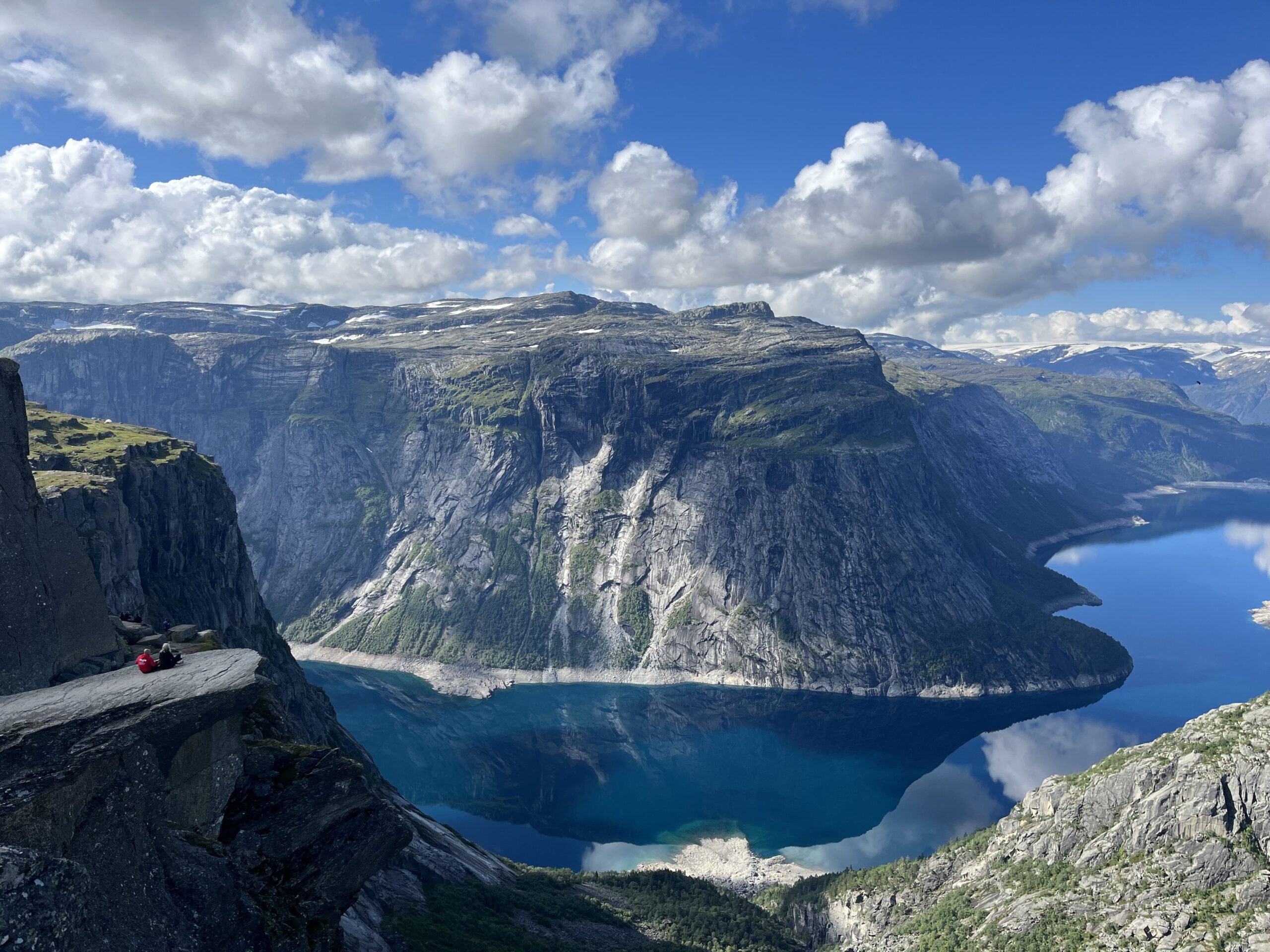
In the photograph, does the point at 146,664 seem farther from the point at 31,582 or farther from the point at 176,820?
the point at 176,820

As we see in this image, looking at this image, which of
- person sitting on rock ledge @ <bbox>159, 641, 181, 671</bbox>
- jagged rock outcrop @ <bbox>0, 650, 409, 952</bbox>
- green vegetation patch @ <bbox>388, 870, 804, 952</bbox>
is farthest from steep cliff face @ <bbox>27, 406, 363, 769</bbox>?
jagged rock outcrop @ <bbox>0, 650, 409, 952</bbox>

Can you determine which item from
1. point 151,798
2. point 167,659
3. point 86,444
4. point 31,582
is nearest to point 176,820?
point 151,798

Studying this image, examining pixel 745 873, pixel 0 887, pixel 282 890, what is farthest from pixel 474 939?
pixel 745 873

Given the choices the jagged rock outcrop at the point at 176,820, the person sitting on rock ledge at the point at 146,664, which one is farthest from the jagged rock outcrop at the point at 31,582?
the person sitting on rock ledge at the point at 146,664

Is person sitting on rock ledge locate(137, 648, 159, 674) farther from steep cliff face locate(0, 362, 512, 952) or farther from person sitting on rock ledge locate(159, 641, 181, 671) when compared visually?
steep cliff face locate(0, 362, 512, 952)

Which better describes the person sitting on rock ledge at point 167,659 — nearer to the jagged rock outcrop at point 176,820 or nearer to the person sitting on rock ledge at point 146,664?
the person sitting on rock ledge at point 146,664
